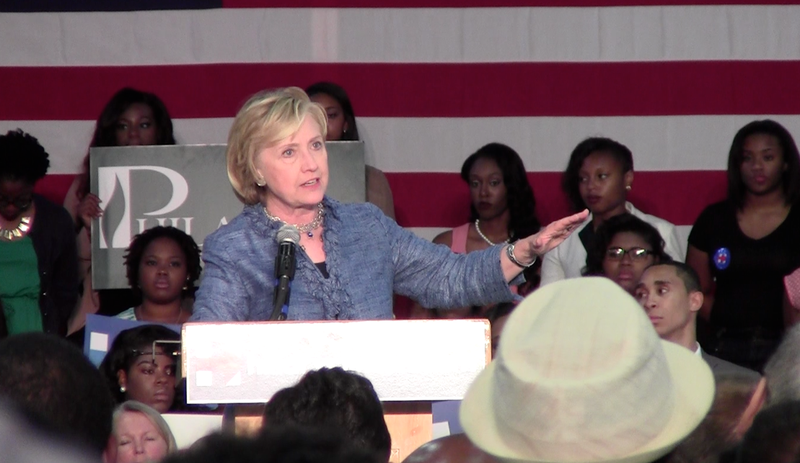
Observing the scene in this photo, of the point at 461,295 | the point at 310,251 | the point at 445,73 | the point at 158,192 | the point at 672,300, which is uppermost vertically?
the point at 445,73

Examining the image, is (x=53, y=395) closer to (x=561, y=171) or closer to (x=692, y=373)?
(x=692, y=373)

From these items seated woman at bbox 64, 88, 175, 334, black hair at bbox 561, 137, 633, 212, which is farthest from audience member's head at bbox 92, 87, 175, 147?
black hair at bbox 561, 137, 633, 212

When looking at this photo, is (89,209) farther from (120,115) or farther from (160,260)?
(120,115)

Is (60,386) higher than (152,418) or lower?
higher

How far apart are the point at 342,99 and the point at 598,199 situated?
1137mm

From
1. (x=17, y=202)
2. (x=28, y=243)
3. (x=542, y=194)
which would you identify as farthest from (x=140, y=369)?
(x=542, y=194)

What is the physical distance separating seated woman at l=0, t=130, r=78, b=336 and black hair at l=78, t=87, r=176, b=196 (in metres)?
0.26

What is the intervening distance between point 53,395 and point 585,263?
3.77 m

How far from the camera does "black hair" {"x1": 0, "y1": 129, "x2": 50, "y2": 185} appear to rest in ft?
16.5

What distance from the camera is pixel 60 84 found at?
5805 millimetres

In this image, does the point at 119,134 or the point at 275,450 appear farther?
the point at 119,134

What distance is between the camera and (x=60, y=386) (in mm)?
1520

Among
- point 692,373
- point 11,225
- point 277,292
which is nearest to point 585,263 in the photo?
point 11,225

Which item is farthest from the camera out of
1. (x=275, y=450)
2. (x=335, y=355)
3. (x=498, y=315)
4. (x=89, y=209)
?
(x=498, y=315)
